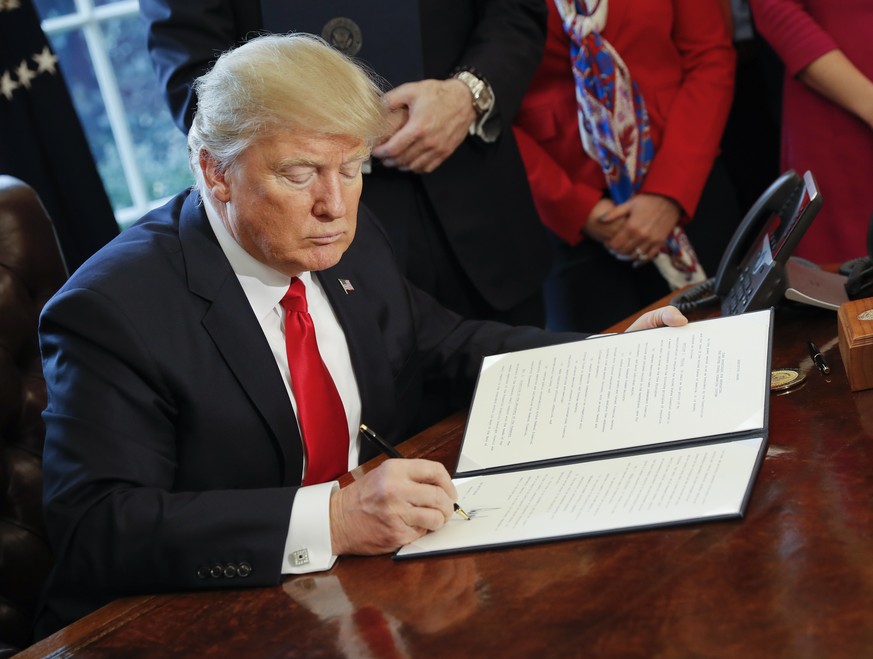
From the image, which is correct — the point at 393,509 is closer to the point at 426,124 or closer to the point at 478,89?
the point at 426,124

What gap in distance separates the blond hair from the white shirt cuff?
1.94 feet

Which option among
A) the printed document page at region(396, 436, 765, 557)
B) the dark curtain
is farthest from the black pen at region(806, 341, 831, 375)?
the dark curtain

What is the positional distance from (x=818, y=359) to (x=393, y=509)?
82 centimetres

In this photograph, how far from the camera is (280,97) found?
1.67m

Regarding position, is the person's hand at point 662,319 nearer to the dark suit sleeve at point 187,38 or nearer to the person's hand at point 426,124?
the person's hand at point 426,124

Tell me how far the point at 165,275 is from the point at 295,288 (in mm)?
224

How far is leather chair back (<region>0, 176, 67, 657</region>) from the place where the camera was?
194 cm

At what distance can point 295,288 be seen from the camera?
189cm

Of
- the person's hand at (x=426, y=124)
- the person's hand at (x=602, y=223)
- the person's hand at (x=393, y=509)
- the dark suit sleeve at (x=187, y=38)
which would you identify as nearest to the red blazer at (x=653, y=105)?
the person's hand at (x=602, y=223)

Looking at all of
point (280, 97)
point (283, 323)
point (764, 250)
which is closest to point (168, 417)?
point (283, 323)

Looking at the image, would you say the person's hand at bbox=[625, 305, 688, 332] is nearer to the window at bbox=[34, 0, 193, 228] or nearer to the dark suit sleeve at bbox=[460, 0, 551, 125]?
the dark suit sleeve at bbox=[460, 0, 551, 125]

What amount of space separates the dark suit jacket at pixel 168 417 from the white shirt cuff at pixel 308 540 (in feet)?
0.06

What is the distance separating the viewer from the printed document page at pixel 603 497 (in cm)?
137

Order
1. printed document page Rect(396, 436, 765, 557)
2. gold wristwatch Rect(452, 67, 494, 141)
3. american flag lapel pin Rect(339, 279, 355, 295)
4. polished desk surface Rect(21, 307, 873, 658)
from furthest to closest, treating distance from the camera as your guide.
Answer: gold wristwatch Rect(452, 67, 494, 141), american flag lapel pin Rect(339, 279, 355, 295), printed document page Rect(396, 436, 765, 557), polished desk surface Rect(21, 307, 873, 658)
